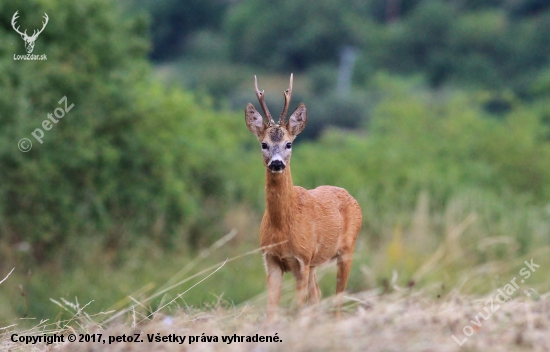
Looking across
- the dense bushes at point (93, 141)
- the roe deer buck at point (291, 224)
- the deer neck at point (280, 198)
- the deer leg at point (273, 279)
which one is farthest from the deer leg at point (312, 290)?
the dense bushes at point (93, 141)

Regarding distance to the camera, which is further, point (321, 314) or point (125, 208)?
point (125, 208)

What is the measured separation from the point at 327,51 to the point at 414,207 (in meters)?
42.5

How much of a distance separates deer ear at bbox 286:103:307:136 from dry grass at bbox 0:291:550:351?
1.34m

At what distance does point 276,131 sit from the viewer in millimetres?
6680

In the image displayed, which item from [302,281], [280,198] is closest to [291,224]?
[280,198]

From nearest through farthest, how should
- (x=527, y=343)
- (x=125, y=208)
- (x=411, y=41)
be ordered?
(x=527, y=343)
(x=125, y=208)
(x=411, y=41)

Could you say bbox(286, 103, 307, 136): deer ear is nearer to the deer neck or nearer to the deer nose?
the deer neck

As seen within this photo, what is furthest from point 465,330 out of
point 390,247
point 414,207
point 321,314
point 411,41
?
point 411,41

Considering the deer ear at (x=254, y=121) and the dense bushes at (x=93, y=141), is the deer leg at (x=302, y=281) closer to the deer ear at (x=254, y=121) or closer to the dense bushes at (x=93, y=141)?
the deer ear at (x=254, y=121)

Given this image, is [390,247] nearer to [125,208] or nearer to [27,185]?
[125,208]

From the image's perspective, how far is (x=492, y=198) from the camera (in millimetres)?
24016

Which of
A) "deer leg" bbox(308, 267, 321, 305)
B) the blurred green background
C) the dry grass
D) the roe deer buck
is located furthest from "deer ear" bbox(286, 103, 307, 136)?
the blurred green background

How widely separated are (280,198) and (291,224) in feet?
0.66

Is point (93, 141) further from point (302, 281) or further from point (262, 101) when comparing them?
point (302, 281)
